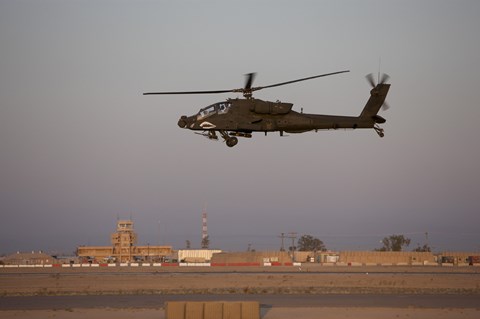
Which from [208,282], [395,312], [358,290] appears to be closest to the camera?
[395,312]

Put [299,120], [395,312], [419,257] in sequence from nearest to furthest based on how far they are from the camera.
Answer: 1. [395,312]
2. [299,120]
3. [419,257]

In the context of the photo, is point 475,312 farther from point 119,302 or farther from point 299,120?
point 119,302

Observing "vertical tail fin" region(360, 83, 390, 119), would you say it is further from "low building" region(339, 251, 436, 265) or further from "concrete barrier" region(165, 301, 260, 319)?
"low building" region(339, 251, 436, 265)

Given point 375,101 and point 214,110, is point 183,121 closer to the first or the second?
point 214,110

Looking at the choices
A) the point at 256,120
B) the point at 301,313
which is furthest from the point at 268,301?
the point at 256,120

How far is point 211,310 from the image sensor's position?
32875 mm

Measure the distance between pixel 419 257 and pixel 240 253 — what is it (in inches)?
1104

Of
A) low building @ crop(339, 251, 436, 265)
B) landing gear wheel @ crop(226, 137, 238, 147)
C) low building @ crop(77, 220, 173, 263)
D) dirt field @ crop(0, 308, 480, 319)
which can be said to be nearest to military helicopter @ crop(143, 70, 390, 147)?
landing gear wheel @ crop(226, 137, 238, 147)

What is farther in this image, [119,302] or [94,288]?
[94,288]

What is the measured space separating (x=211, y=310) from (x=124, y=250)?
9717cm

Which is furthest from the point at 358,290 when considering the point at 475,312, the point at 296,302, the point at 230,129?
the point at 230,129

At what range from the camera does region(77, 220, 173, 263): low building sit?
127750mm

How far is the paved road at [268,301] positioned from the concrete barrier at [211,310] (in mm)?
7846

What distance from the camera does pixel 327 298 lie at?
151 ft
